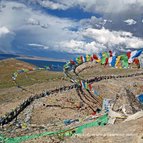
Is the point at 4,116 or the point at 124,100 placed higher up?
the point at 124,100

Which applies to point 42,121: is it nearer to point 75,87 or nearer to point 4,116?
point 4,116

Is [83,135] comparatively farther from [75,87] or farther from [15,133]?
[75,87]

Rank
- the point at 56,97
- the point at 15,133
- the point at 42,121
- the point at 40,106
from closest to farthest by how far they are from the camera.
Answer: the point at 15,133, the point at 42,121, the point at 40,106, the point at 56,97

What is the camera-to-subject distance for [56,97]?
59.8 metres

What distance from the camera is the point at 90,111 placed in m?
57.3

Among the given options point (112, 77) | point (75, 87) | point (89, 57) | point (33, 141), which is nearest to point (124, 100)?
point (33, 141)

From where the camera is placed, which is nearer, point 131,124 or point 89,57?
point 131,124

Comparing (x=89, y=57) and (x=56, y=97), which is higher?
(x=89, y=57)

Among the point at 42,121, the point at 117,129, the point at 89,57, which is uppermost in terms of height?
the point at 89,57

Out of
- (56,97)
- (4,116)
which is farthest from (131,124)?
(56,97)

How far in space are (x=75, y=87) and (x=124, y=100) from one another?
23.3 metres

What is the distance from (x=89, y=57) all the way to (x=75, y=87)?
22301 mm

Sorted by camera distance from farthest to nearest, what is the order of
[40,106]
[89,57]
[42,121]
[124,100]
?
[89,57], [40,106], [42,121], [124,100]

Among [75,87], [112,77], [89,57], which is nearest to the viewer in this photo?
[75,87]
